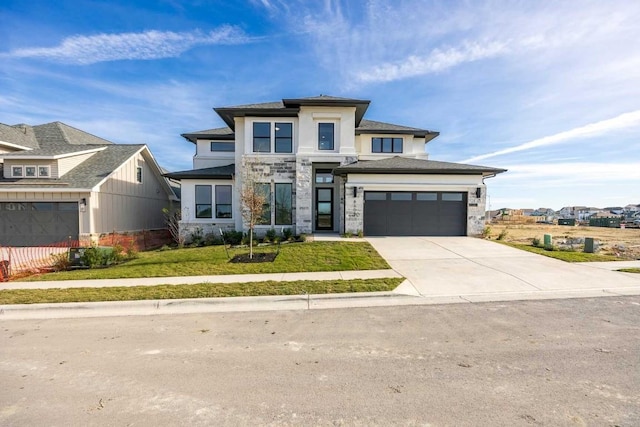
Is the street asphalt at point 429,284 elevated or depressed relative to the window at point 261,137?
depressed

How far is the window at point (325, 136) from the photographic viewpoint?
16297 mm

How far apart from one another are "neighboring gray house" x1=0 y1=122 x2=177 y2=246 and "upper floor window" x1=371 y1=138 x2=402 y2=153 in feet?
52.6

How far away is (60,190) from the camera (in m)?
15.5

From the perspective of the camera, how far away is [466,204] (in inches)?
619

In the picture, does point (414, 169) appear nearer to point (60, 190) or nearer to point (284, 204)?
point (284, 204)

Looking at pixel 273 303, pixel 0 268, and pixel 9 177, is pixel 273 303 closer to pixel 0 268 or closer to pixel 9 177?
pixel 0 268

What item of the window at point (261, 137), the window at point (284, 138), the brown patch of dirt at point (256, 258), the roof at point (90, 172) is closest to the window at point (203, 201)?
the window at point (261, 137)

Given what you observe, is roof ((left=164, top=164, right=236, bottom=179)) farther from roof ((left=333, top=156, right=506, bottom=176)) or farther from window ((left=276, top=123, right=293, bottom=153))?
roof ((left=333, top=156, right=506, bottom=176))

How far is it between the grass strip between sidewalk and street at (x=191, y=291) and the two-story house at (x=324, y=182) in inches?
308

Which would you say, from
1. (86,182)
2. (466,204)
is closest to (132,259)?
(86,182)

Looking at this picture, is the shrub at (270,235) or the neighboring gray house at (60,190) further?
the neighboring gray house at (60,190)

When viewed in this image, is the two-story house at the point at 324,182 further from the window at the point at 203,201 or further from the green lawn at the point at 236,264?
the green lawn at the point at 236,264

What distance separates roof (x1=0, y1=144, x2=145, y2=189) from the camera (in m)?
15.9

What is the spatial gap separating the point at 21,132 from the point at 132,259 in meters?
16.4
